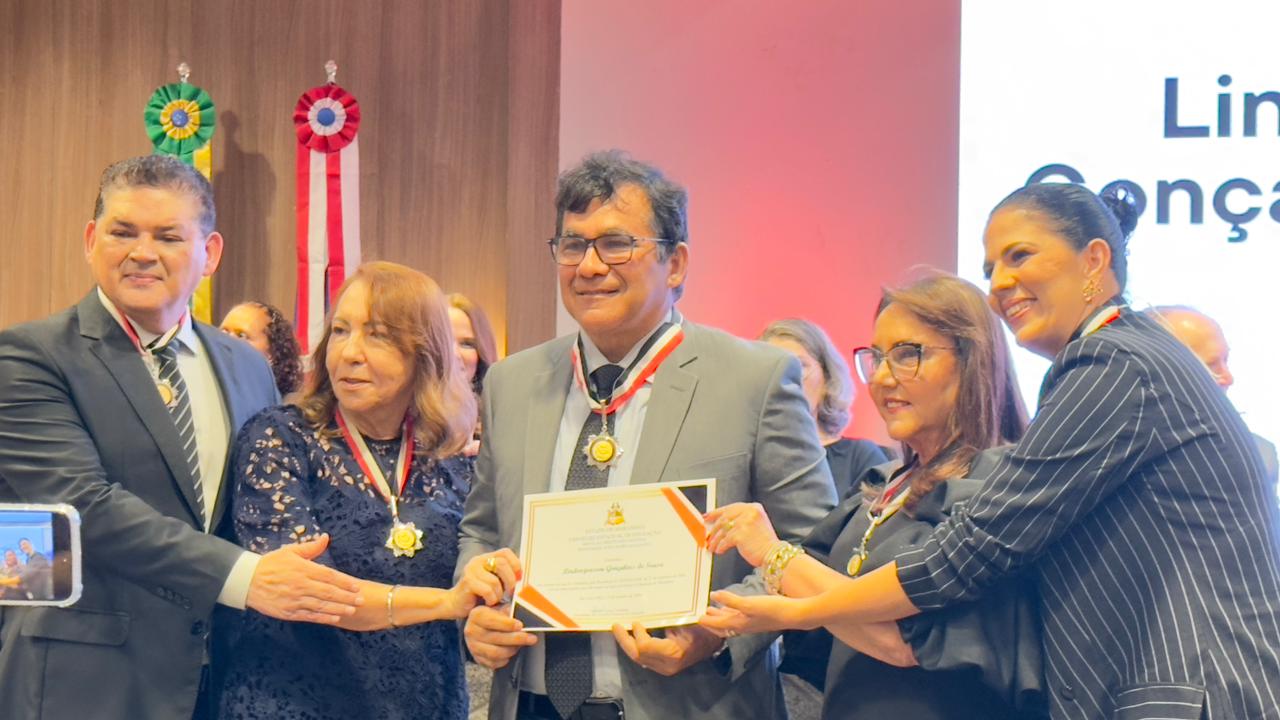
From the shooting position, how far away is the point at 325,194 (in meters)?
6.11

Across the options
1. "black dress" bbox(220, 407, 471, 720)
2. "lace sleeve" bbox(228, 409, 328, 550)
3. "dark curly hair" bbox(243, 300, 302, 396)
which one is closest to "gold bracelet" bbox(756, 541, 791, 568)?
"black dress" bbox(220, 407, 471, 720)

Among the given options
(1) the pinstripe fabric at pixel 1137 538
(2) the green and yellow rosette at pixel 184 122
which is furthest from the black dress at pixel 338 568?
(2) the green and yellow rosette at pixel 184 122

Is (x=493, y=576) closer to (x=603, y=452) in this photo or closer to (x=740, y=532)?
(x=603, y=452)

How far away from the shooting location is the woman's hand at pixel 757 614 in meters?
2.40

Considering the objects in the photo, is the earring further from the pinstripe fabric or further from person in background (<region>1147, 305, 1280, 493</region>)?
person in background (<region>1147, 305, 1280, 493</region>)

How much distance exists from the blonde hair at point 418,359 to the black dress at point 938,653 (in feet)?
2.96

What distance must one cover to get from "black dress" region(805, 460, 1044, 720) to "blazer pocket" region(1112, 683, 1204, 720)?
175 millimetres

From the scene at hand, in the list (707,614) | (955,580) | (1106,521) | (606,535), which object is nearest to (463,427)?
(606,535)

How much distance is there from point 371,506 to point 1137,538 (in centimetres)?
156

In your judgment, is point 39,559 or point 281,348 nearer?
point 39,559

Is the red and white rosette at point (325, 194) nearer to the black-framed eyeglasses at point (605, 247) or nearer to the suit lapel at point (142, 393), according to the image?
the suit lapel at point (142, 393)

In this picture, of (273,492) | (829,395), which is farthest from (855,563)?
(829,395)

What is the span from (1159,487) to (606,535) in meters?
1.01

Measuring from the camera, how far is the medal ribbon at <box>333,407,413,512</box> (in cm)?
290
